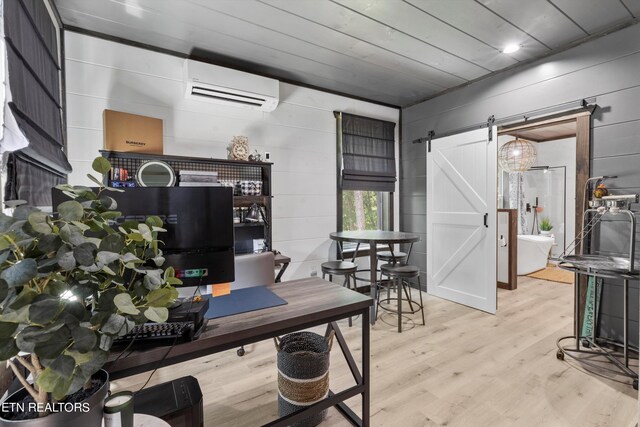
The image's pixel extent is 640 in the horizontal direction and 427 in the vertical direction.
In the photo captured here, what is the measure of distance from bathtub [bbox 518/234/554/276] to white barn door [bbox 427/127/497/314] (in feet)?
6.79

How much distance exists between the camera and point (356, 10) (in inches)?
91.9

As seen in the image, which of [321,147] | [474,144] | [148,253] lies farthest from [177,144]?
[474,144]

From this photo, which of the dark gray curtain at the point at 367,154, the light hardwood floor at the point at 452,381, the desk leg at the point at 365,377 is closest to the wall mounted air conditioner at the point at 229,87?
the dark gray curtain at the point at 367,154

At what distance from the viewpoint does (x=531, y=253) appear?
5207 mm

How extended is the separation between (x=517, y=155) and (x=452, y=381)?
3664mm

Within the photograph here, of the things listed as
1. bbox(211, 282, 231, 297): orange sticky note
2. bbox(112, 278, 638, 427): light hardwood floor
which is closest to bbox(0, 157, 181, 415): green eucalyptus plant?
bbox(211, 282, 231, 297): orange sticky note

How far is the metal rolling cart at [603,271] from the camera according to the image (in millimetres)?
2047

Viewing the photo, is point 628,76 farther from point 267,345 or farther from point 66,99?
point 66,99

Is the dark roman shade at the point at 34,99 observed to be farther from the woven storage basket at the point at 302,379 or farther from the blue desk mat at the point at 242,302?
the woven storage basket at the point at 302,379

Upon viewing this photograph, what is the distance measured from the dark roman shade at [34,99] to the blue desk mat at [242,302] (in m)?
1.14

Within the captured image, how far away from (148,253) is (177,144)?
8.01ft

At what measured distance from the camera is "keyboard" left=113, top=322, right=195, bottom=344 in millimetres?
1016

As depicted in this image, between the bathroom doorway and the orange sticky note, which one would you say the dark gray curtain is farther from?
the orange sticky note

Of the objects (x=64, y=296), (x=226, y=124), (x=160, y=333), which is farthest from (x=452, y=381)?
(x=226, y=124)
